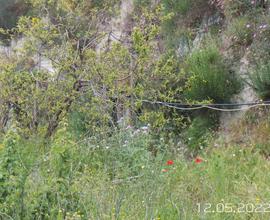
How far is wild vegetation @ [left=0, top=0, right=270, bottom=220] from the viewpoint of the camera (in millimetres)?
4742

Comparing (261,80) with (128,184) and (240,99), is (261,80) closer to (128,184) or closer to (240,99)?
(240,99)

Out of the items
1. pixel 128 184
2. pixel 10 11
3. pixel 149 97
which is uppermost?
pixel 10 11

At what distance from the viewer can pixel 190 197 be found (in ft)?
13.5

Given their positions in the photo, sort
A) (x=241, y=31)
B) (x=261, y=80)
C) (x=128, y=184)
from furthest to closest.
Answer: (x=241, y=31) < (x=261, y=80) < (x=128, y=184)

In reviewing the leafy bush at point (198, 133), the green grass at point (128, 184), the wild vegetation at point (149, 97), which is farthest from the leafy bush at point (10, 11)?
the green grass at point (128, 184)

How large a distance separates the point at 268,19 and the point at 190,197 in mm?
3775

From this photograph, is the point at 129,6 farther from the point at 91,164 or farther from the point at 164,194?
the point at 164,194

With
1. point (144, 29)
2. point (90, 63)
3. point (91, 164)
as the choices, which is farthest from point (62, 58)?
point (91, 164)
